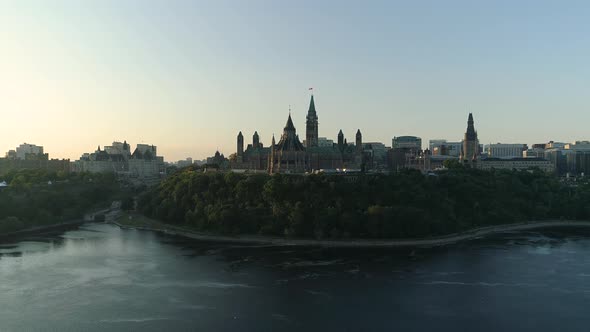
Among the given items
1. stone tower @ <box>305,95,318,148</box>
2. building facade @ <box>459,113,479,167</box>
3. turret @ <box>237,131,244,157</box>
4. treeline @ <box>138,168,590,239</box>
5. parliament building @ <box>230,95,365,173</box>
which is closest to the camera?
treeline @ <box>138,168,590,239</box>

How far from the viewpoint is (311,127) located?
131m

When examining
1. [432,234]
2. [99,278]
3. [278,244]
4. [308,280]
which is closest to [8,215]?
[99,278]

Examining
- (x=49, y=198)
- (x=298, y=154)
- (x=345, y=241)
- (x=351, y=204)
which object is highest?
(x=298, y=154)

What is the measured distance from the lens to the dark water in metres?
42.4

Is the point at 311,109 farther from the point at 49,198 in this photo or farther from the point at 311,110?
the point at 49,198

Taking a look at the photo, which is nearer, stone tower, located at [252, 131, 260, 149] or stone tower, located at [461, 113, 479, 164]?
stone tower, located at [252, 131, 260, 149]

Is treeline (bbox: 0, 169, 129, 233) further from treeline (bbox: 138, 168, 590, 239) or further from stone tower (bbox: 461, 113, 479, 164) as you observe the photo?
stone tower (bbox: 461, 113, 479, 164)

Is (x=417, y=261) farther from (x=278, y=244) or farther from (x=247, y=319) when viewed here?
(x=247, y=319)

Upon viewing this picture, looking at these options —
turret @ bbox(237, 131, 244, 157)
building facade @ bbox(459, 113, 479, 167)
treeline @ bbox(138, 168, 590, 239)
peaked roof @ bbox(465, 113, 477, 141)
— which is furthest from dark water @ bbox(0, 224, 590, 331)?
peaked roof @ bbox(465, 113, 477, 141)

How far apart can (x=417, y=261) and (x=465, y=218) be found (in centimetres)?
3016

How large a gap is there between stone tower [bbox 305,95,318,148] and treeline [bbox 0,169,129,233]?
52.5 m

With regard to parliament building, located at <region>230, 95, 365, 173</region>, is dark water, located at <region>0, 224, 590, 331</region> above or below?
below

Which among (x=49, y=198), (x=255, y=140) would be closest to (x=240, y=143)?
(x=255, y=140)

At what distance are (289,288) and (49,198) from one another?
70.0 meters
